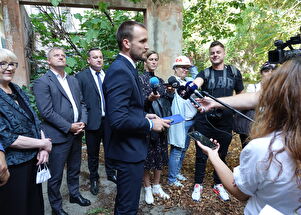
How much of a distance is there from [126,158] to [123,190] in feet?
1.00

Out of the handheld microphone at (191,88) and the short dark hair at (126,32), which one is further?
the short dark hair at (126,32)

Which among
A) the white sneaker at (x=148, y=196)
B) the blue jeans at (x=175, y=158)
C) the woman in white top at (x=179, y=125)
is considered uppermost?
the woman in white top at (x=179, y=125)

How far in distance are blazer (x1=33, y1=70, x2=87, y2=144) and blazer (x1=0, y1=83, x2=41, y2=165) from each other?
1.36 feet

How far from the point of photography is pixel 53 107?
253 cm

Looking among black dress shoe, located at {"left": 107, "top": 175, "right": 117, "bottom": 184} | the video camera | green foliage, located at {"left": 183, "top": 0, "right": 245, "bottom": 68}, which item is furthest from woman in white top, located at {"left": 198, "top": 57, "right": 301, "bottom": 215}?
green foliage, located at {"left": 183, "top": 0, "right": 245, "bottom": 68}

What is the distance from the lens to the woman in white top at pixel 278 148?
918 millimetres

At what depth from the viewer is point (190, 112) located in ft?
11.1

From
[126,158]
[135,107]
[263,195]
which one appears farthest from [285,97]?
[126,158]

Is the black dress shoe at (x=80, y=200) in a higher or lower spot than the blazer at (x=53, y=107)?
lower

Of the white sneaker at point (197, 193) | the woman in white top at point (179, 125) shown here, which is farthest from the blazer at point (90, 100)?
the white sneaker at point (197, 193)

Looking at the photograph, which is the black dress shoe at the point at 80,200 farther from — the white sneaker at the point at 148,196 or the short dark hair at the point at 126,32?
the short dark hair at the point at 126,32

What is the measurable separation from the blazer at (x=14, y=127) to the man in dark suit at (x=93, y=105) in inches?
48.1

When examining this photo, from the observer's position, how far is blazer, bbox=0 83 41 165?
1714 mm

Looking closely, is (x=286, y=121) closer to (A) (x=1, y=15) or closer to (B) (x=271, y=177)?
(B) (x=271, y=177)
